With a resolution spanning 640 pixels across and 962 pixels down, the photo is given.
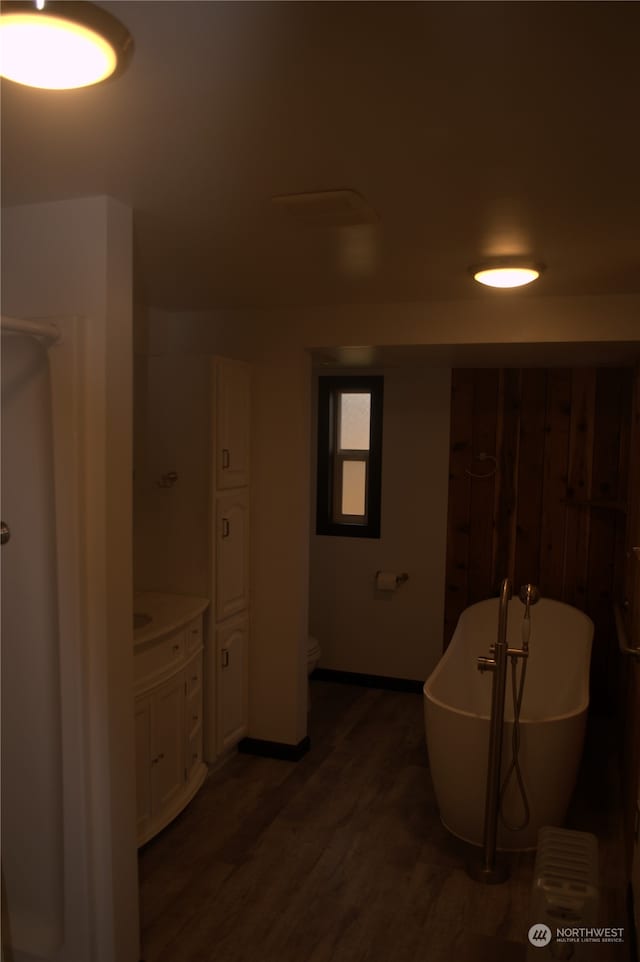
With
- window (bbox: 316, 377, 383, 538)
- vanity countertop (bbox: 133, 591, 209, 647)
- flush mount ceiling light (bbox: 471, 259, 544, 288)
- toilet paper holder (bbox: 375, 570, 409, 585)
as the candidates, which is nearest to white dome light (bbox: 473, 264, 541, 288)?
flush mount ceiling light (bbox: 471, 259, 544, 288)

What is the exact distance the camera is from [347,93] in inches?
50.3

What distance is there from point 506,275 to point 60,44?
1.78 m

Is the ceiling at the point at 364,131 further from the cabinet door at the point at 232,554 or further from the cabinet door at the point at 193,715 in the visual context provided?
the cabinet door at the point at 193,715

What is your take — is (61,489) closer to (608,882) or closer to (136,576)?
(136,576)

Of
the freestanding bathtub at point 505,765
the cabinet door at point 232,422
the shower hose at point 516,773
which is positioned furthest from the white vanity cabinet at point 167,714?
the shower hose at point 516,773

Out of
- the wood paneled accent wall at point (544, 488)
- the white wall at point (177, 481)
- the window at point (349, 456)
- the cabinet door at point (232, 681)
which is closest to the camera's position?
the white wall at point (177, 481)

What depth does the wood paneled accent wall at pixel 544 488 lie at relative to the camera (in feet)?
13.9

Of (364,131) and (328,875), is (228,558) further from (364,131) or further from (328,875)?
(364,131)

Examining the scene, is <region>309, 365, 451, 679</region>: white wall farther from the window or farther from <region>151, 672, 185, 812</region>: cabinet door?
<region>151, 672, 185, 812</region>: cabinet door

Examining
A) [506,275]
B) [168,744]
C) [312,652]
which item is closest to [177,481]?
[168,744]

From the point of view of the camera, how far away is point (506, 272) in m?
2.51

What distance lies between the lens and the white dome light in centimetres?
Answer: 249

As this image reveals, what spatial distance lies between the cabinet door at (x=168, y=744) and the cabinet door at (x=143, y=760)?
0.11 feet

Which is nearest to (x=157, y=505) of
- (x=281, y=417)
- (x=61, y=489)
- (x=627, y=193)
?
(x=281, y=417)
